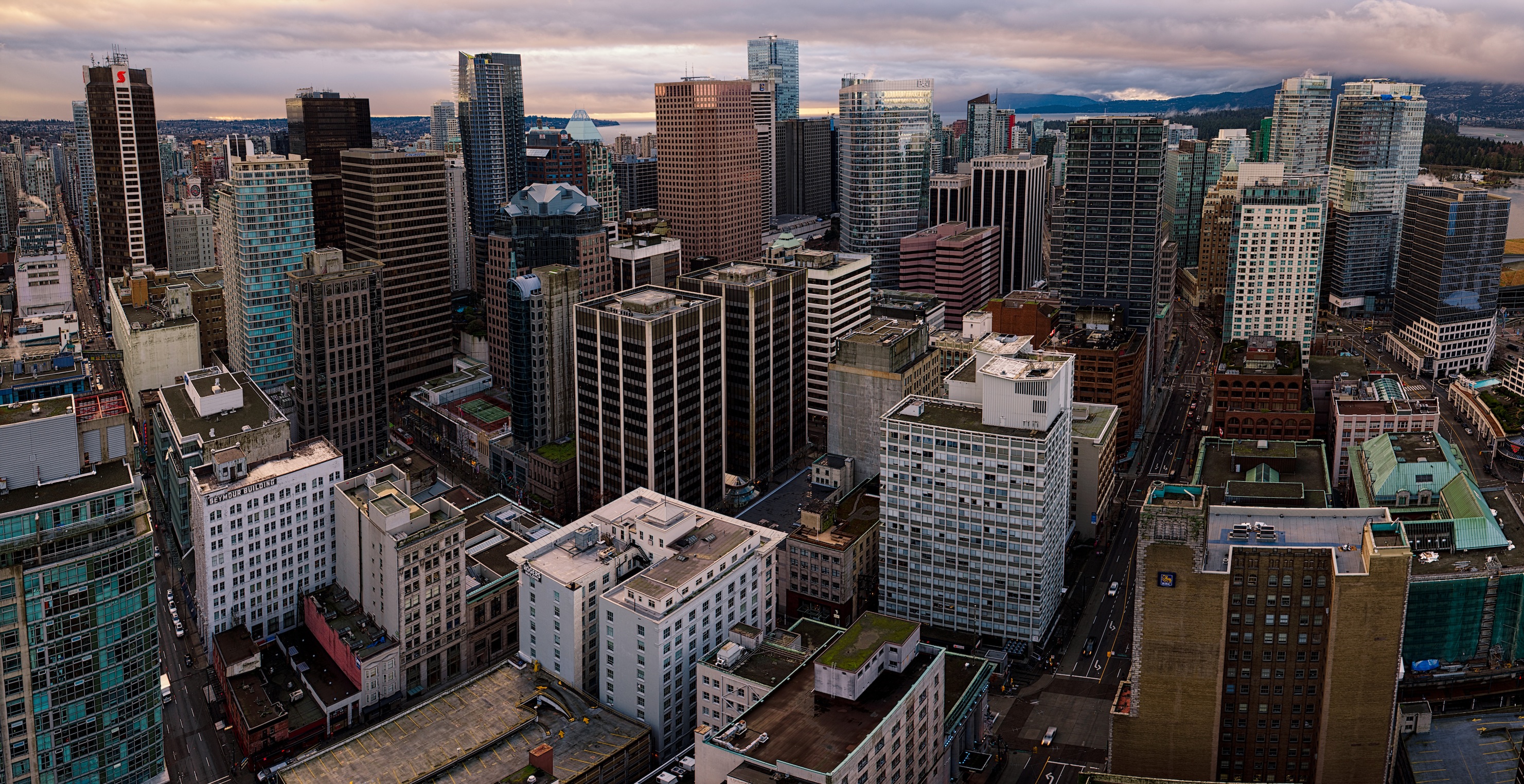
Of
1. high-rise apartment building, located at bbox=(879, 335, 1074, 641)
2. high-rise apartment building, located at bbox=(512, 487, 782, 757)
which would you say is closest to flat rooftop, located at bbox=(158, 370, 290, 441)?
high-rise apartment building, located at bbox=(512, 487, 782, 757)

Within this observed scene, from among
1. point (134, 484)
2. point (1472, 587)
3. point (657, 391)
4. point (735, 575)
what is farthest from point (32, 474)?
point (1472, 587)

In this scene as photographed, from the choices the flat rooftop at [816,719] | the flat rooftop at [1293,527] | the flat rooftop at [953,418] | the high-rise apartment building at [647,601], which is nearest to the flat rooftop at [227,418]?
the high-rise apartment building at [647,601]

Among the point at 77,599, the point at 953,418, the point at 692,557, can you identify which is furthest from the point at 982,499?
the point at 77,599

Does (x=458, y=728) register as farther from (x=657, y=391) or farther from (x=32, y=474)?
(x=657, y=391)

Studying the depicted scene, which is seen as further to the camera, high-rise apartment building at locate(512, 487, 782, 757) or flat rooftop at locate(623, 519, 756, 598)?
flat rooftop at locate(623, 519, 756, 598)

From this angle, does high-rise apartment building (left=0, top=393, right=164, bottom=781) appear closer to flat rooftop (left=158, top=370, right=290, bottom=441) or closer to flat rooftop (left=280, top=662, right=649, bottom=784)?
flat rooftop (left=280, top=662, right=649, bottom=784)

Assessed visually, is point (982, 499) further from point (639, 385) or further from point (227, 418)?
point (227, 418)
